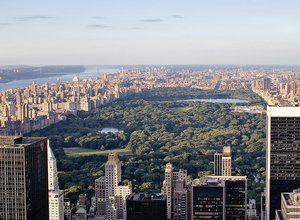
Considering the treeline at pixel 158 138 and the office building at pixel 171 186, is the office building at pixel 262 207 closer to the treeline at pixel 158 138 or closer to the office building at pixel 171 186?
the treeline at pixel 158 138

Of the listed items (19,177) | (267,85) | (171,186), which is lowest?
(171,186)

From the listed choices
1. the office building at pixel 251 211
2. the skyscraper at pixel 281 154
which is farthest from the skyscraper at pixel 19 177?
the skyscraper at pixel 281 154

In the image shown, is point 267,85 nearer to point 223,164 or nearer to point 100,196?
point 223,164

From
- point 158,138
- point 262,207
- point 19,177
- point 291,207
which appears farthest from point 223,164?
point 19,177

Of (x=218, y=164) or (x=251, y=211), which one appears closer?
(x=251, y=211)

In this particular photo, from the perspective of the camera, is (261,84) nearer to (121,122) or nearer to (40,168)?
(121,122)
